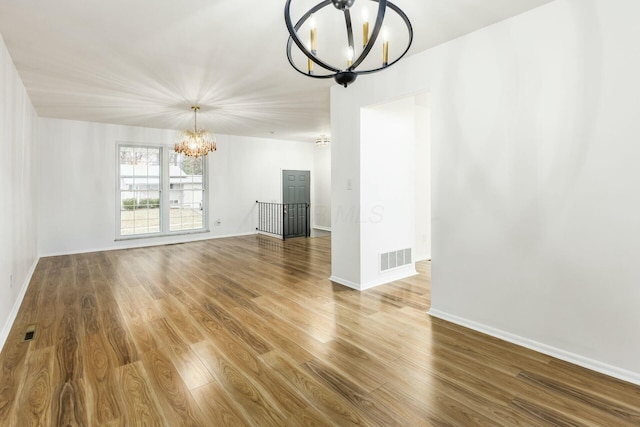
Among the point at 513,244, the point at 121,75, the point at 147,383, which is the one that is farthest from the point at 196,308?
the point at 513,244

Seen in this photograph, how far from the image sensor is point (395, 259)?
439 centimetres

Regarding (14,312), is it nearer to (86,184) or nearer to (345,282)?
(345,282)

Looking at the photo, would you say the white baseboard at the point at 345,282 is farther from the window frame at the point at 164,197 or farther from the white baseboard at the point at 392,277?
the window frame at the point at 164,197

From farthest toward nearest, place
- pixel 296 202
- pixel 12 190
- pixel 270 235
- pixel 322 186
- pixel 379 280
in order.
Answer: pixel 322 186, pixel 296 202, pixel 270 235, pixel 379 280, pixel 12 190

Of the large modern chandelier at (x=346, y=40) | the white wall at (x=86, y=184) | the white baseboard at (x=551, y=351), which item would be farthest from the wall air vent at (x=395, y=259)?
the white wall at (x=86, y=184)

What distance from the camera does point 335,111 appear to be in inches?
166

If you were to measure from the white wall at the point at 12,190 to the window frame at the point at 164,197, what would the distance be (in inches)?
94.3

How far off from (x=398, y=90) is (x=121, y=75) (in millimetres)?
3257

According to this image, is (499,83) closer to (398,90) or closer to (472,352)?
(398,90)

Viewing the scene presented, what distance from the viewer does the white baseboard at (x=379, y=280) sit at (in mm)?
4001

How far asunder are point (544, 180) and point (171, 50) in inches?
140

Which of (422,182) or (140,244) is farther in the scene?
(140,244)

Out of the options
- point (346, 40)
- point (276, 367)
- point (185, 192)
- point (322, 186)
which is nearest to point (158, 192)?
point (185, 192)

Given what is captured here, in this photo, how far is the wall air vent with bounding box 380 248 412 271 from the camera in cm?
424
